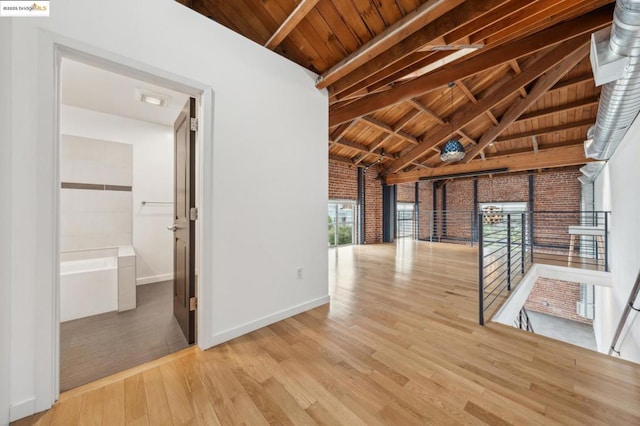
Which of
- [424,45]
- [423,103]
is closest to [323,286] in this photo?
[424,45]

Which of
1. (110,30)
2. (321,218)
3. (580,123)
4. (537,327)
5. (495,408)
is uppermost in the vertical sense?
(580,123)

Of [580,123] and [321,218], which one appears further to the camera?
[580,123]

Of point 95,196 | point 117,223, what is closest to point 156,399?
point 117,223

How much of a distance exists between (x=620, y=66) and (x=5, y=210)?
382 cm

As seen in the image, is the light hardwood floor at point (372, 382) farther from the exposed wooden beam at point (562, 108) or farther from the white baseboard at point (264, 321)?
the exposed wooden beam at point (562, 108)

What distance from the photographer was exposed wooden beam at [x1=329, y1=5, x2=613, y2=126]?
209 cm

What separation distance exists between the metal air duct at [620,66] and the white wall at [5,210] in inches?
126

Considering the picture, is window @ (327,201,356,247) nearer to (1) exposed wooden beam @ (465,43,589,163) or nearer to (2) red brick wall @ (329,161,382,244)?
(2) red brick wall @ (329,161,382,244)

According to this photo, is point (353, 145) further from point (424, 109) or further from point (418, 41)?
point (418, 41)

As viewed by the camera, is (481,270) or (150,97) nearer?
(481,270)

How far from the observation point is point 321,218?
2539mm

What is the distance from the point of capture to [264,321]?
204 cm

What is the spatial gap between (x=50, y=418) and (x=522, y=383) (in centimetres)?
247

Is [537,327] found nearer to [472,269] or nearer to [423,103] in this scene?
[472,269]
